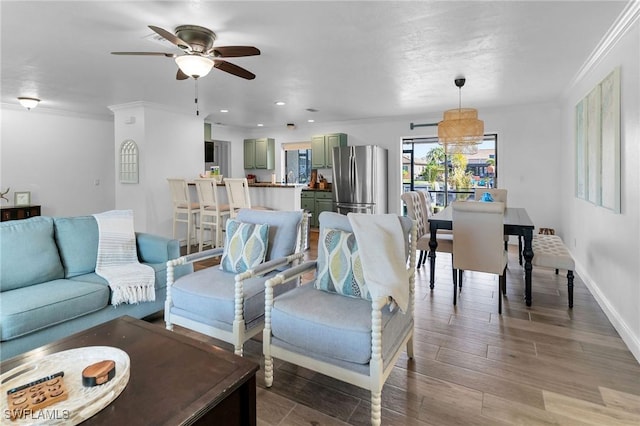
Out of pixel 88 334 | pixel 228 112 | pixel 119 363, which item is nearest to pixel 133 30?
pixel 88 334

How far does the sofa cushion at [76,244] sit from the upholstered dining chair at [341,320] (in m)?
1.76

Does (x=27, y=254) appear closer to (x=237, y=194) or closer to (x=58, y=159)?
(x=237, y=194)

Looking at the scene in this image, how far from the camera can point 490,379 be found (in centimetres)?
209

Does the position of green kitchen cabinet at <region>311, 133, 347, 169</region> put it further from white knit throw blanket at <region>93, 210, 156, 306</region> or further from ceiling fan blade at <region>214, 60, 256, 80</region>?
white knit throw blanket at <region>93, 210, 156, 306</region>

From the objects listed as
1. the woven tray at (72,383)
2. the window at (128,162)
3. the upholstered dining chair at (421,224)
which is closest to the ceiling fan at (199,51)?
the woven tray at (72,383)

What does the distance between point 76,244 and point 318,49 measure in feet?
8.65

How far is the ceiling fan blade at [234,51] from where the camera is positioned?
104 inches

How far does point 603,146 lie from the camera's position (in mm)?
3098

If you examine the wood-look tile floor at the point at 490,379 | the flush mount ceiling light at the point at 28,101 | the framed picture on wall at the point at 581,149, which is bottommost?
the wood-look tile floor at the point at 490,379

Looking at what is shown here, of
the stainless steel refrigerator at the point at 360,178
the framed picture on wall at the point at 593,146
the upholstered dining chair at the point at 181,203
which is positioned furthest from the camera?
the stainless steel refrigerator at the point at 360,178

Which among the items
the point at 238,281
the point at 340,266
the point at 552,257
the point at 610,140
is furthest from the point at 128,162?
the point at 610,140

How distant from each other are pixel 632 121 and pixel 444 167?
184 inches

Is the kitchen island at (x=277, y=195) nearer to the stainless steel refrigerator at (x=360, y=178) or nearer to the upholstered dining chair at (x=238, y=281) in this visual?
the stainless steel refrigerator at (x=360, y=178)

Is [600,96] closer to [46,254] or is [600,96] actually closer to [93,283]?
[93,283]
